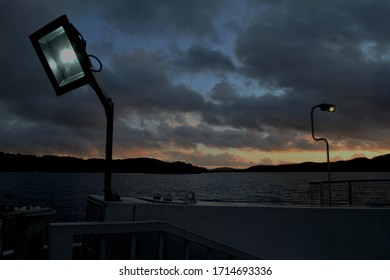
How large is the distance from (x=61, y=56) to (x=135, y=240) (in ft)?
8.55

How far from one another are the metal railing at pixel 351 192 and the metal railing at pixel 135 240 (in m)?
3.70

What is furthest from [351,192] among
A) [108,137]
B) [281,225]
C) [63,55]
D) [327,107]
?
[63,55]

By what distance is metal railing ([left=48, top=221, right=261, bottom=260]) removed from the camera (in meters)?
2.85

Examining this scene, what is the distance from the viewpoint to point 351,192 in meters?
7.47

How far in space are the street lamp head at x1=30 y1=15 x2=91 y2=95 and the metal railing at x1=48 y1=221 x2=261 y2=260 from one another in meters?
2.03

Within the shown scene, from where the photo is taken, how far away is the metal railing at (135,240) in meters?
2.85

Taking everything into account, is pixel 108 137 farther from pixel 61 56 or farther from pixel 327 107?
pixel 327 107

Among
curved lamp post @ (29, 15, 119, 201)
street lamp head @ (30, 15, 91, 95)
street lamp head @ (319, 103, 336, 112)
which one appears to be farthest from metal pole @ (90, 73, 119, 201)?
street lamp head @ (319, 103, 336, 112)

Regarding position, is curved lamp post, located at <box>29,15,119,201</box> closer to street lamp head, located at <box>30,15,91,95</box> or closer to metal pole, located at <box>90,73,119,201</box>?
street lamp head, located at <box>30,15,91,95</box>

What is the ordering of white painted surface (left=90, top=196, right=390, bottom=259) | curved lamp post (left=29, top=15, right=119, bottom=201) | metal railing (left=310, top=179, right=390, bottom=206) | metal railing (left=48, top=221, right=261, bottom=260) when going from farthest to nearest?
1. metal railing (left=310, top=179, right=390, bottom=206)
2. white painted surface (left=90, top=196, right=390, bottom=259)
3. curved lamp post (left=29, top=15, right=119, bottom=201)
4. metal railing (left=48, top=221, right=261, bottom=260)

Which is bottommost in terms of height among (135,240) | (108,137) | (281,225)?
(281,225)

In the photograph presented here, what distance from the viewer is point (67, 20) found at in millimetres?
3807
